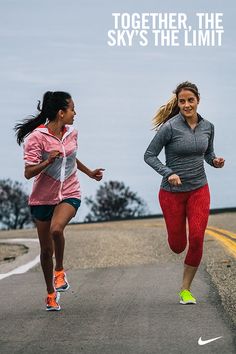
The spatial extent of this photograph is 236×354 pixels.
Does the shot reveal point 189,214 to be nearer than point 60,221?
No

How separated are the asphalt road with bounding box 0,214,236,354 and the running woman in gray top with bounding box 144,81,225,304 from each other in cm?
65

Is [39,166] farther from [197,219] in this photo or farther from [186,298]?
[186,298]

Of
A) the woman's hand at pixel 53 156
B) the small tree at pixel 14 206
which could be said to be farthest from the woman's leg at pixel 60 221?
the small tree at pixel 14 206

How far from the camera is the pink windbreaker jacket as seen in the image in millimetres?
8453

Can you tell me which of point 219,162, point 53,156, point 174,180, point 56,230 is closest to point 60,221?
point 56,230

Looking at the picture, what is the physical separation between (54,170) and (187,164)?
125 cm

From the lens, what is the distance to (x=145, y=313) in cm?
805

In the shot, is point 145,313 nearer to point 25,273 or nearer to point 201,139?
point 201,139

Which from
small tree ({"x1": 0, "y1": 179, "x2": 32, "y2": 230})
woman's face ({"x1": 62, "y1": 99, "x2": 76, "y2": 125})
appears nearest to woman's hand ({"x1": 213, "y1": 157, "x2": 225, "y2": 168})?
woman's face ({"x1": 62, "y1": 99, "x2": 76, "y2": 125})

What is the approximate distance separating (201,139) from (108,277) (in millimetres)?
3388

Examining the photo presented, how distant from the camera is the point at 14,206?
103 metres

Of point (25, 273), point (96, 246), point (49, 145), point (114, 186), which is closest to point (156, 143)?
point (49, 145)

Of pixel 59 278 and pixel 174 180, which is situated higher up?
pixel 174 180

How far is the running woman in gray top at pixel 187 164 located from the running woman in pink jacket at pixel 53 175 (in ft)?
2.51
